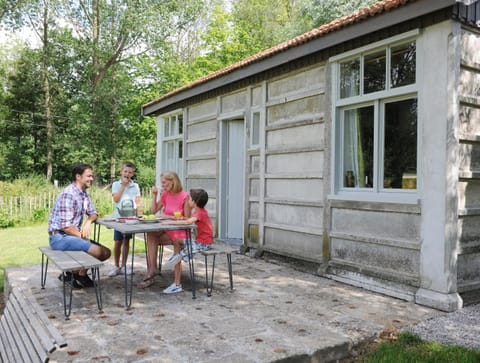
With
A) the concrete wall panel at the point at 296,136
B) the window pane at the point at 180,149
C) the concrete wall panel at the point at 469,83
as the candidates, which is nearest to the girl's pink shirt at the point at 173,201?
the concrete wall panel at the point at 296,136

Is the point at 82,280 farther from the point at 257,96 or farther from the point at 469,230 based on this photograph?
the point at 469,230

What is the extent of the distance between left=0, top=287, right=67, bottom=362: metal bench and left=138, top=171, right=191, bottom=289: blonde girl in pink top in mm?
1331

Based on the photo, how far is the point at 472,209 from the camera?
480cm

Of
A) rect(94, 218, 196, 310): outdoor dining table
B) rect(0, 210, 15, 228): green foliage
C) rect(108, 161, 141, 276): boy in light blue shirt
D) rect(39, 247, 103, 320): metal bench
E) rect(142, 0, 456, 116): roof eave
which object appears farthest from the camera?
rect(0, 210, 15, 228): green foliage

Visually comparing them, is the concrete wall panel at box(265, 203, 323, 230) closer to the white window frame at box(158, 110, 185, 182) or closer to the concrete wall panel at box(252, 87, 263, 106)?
the concrete wall panel at box(252, 87, 263, 106)

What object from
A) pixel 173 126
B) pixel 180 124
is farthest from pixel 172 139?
pixel 180 124

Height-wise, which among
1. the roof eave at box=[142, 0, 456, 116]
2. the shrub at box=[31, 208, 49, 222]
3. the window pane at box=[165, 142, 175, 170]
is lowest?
the shrub at box=[31, 208, 49, 222]

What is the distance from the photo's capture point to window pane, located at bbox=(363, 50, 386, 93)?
534 cm

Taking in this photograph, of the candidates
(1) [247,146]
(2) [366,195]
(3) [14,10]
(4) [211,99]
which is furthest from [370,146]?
(3) [14,10]

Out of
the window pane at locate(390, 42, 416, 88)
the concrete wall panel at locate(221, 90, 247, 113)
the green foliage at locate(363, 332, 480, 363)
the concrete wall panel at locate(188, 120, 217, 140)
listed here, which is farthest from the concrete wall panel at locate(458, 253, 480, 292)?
the concrete wall panel at locate(188, 120, 217, 140)

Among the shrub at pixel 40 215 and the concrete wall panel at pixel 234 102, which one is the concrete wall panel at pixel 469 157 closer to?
the concrete wall panel at pixel 234 102

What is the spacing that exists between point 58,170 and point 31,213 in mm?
15671

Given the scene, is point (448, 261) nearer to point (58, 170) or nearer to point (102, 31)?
point (102, 31)

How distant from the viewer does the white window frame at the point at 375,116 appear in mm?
4984
